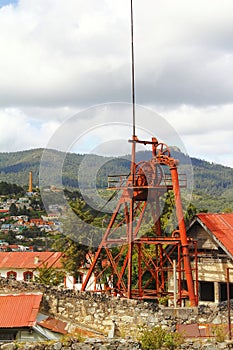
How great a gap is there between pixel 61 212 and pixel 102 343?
22.0m

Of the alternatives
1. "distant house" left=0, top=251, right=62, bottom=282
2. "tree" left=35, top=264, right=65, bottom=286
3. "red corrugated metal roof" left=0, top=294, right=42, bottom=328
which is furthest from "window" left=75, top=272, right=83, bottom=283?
"red corrugated metal roof" left=0, top=294, right=42, bottom=328

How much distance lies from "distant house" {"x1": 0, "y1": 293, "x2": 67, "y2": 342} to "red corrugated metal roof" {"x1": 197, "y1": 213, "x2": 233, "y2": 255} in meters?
10.8

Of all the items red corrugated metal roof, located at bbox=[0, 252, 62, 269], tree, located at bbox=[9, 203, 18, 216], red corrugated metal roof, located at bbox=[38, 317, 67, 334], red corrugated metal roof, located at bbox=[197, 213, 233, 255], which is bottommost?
red corrugated metal roof, located at bbox=[38, 317, 67, 334]

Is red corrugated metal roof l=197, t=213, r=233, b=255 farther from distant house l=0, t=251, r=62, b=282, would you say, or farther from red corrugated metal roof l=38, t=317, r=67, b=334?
distant house l=0, t=251, r=62, b=282

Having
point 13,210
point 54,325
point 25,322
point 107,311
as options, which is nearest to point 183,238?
point 107,311

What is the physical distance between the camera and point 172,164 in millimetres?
26375

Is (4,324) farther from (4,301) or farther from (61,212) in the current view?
(61,212)

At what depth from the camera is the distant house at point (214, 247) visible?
27500 mm

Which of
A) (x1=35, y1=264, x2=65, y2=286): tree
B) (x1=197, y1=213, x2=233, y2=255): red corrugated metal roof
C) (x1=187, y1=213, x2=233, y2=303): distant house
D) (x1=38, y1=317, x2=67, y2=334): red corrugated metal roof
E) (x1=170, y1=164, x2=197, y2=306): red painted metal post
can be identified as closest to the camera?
(x1=38, y1=317, x2=67, y2=334): red corrugated metal roof

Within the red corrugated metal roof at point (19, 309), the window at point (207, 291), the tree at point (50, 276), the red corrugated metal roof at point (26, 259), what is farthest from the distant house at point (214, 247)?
the red corrugated metal roof at point (26, 259)

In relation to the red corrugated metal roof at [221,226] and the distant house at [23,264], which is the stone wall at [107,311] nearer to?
the red corrugated metal roof at [221,226]

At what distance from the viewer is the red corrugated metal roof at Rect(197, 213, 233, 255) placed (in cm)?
2708

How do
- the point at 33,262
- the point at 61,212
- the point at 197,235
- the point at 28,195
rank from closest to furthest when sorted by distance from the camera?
the point at 197,235 → the point at 61,212 → the point at 33,262 → the point at 28,195

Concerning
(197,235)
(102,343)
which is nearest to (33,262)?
(197,235)
